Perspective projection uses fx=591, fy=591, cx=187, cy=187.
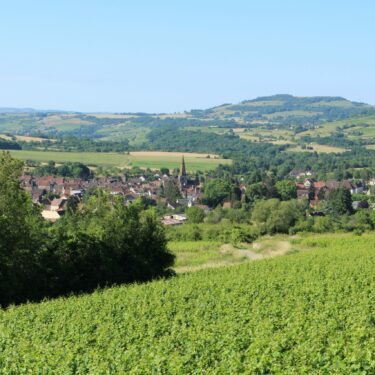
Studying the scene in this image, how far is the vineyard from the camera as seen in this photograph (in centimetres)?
1100

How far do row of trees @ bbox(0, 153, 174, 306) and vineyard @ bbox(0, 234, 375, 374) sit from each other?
10.9 feet

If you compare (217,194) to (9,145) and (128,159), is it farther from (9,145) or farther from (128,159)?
(9,145)

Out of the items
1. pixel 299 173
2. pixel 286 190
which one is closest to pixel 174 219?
pixel 286 190

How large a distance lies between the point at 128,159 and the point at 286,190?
76.5 meters

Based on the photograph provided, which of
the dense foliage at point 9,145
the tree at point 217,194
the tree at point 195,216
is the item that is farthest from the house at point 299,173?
the dense foliage at point 9,145

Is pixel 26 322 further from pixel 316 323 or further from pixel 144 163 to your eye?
pixel 144 163

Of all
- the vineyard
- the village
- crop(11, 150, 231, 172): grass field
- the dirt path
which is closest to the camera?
the vineyard

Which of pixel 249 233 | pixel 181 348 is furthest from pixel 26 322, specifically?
pixel 249 233

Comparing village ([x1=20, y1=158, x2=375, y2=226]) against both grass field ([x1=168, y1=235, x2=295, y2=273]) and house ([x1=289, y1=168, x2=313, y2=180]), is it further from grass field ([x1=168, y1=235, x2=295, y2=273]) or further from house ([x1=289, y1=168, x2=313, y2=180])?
grass field ([x1=168, y1=235, x2=295, y2=273])

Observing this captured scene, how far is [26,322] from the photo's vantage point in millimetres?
18375

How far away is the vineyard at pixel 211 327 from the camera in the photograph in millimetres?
11000

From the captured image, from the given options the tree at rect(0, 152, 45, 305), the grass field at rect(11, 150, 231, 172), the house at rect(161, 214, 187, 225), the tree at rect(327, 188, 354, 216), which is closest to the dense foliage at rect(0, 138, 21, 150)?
the grass field at rect(11, 150, 231, 172)

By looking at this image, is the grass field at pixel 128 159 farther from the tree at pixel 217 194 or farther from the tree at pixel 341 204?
the tree at pixel 341 204

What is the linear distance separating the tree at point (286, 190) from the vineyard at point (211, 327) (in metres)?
79.8
